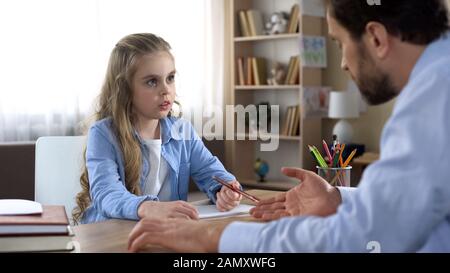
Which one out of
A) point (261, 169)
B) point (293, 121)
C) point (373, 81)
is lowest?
point (261, 169)

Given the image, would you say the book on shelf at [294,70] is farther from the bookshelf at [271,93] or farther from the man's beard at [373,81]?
the man's beard at [373,81]

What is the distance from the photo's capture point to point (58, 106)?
4.14 meters

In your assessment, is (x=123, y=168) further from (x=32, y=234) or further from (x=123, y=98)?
(x=32, y=234)

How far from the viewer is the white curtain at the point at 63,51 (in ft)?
12.7

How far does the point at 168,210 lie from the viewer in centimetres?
137

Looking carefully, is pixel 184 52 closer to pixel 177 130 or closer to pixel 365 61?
pixel 177 130

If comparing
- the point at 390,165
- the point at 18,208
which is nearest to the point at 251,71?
the point at 18,208

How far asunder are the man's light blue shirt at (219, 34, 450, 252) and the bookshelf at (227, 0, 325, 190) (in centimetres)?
393

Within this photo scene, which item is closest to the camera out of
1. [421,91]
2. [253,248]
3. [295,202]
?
[421,91]

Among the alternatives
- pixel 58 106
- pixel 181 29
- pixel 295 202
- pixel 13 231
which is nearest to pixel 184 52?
pixel 181 29

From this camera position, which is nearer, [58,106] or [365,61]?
[365,61]

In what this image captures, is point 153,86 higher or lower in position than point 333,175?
higher

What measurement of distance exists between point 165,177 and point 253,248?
108 centimetres

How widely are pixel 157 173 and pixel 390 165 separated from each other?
1238 mm
